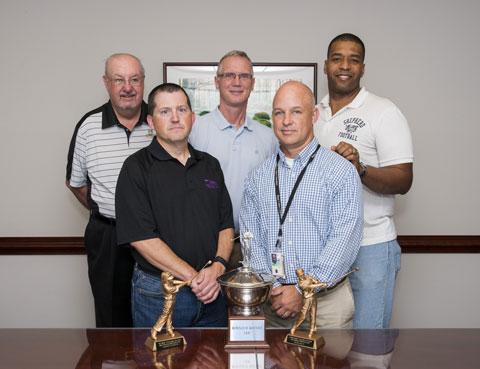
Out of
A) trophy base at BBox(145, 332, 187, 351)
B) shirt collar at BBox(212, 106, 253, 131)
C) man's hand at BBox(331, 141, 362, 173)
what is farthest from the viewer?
shirt collar at BBox(212, 106, 253, 131)

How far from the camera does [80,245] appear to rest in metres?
3.74

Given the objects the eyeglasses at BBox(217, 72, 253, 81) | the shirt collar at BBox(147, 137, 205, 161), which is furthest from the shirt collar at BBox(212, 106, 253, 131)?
the shirt collar at BBox(147, 137, 205, 161)

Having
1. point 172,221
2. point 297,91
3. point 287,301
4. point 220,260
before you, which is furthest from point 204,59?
point 287,301

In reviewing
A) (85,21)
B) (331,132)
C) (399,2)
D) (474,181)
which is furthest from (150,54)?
(474,181)

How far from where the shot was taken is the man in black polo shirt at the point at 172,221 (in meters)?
2.36

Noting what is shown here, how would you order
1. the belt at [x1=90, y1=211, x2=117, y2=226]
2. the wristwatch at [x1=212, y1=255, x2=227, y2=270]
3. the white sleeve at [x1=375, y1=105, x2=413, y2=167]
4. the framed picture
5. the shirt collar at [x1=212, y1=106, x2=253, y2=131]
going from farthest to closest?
the framed picture
the belt at [x1=90, y1=211, x2=117, y2=226]
the shirt collar at [x1=212, y1=106, x2=253, y2=131]
the white sleeve at [x1=375, y1=105, x2=413, y2=167]
the wristwatch at [x1=212, y1=255, x2=227, y2=270]

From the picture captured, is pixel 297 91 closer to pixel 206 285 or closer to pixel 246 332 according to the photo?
pixel 206 285

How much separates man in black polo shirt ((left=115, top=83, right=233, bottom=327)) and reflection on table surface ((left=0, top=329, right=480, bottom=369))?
0.37 meters

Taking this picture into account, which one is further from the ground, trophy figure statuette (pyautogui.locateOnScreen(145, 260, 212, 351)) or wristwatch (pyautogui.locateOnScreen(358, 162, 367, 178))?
wristwatch (pyautogui.locateOnScreen(358, 162, 367, 178))

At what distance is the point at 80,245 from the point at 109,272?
755 millimetres

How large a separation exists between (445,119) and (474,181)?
464mm

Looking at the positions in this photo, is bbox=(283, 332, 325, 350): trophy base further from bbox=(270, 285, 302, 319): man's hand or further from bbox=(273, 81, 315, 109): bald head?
bbox=(273, 81, 315, 109): bald head

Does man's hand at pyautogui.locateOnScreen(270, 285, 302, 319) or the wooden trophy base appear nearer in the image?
the wooden trophy base

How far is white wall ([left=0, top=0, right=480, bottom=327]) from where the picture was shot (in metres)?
3.66
